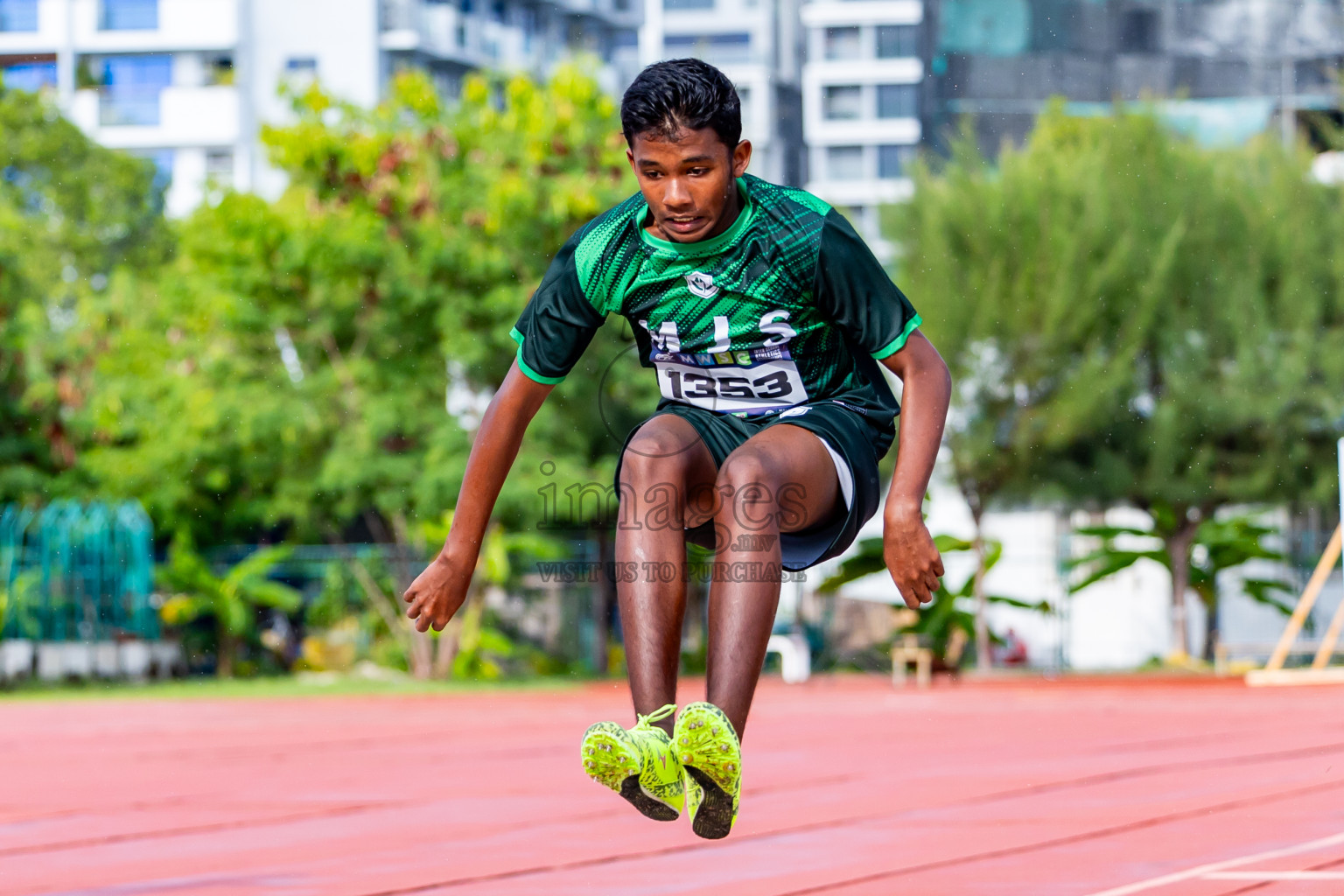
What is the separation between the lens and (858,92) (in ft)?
206

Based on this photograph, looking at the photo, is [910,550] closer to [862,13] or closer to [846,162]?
[862,13]

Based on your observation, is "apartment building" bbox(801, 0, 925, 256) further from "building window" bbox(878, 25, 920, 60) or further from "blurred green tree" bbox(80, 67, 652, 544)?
"blurred green tree" bbox(80, 67, 652, 544)

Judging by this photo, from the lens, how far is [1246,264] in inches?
734

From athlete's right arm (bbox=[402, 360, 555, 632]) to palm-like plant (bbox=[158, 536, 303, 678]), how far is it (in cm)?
1442

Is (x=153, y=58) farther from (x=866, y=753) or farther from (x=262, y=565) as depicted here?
(x=866, y=753)

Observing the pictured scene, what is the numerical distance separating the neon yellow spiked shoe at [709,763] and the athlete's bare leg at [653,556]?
0.14 m

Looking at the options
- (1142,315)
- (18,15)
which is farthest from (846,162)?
(1142,315)

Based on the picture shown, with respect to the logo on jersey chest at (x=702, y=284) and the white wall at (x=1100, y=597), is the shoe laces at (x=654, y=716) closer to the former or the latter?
the logo on jersey chest at (x=702, y=284)

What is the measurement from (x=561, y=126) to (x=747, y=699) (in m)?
14.6

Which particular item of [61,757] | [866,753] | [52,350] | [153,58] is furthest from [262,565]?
[153,58]

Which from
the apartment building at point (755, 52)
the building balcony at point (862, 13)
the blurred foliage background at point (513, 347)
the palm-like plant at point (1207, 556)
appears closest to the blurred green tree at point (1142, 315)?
the blurred foliage background at point (513, 347)

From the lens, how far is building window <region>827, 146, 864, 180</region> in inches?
2482

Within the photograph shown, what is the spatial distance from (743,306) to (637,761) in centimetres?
86

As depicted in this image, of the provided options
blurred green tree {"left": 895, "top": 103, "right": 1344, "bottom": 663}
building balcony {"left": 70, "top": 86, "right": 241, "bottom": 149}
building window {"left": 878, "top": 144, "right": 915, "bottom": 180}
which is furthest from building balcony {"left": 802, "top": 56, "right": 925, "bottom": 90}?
blurred green tree {"left": 895, "top": 103, "right": 1344, "bottom": 663}
